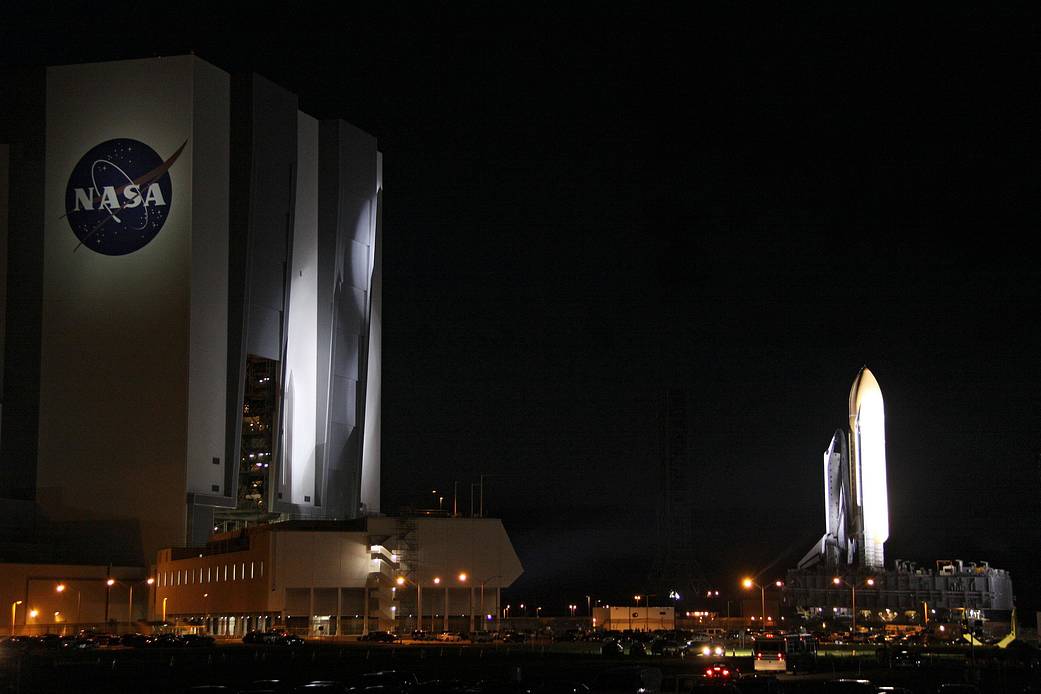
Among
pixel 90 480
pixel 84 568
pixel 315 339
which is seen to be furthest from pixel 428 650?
pixel 315 339

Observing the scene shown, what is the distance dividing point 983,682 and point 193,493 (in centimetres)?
5889

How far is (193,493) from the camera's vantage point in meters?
91.2

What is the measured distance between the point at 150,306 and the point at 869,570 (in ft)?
260

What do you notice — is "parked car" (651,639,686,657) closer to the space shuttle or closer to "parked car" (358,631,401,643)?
"parked car" (358,631,401,643)

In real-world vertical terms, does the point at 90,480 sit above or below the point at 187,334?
below

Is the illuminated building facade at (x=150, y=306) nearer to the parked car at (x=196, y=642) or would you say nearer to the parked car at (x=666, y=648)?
the parked car at (x=196, y=642)

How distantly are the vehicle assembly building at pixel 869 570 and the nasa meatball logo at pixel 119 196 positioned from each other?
73.9 meters

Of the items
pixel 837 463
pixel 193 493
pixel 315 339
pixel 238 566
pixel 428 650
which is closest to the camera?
pixel 428 650

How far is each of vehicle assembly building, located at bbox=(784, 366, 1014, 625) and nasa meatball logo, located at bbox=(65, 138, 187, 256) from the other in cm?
7390

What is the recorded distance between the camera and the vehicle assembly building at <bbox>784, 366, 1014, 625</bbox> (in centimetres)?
13375

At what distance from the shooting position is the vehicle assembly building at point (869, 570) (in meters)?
134

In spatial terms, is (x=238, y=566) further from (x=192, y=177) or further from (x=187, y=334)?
(x=192, y=177)

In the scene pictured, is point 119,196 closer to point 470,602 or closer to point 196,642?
point 470,602

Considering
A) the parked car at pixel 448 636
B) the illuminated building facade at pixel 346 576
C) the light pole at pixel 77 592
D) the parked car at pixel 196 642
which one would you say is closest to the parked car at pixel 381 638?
the parked car at pixel 448 636
